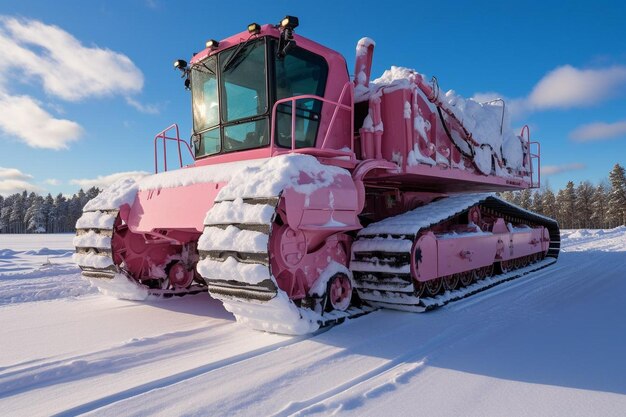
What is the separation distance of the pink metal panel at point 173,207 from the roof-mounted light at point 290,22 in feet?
6.31

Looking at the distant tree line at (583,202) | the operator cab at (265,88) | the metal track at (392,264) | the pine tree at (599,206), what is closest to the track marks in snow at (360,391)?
the metal track at (392,264)

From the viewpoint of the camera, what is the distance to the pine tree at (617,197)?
53281 mm

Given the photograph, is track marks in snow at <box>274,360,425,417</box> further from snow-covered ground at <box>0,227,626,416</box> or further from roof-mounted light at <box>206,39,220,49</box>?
roof-mounted light at <box>206,39,220,49</box>

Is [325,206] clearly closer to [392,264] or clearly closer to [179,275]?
[392,264]

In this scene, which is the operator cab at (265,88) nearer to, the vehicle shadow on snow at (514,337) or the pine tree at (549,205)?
the vehicle shadow on snow at (514,337)

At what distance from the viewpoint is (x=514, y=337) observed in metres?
3.89

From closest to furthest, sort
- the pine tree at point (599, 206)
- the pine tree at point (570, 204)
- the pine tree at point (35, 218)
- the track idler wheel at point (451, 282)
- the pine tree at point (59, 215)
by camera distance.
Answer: the track idler wheel at point (451, 282), the pine tree at point (599, 206), the pine tree at point (570, 204), the pine tree at point (35, 218), the pine tree at point (59, 215)

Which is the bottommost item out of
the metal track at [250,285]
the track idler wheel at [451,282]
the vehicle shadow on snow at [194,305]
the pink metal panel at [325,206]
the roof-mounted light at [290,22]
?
the vehicle shadow on snow at [194,305]

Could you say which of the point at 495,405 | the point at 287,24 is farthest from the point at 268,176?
the point at 495,405

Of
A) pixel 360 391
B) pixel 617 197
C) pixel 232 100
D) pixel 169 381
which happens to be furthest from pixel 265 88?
pixel 617 197

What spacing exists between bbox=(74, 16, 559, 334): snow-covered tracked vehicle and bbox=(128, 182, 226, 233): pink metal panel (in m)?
0.02

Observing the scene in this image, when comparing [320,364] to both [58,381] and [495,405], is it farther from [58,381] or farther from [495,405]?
[58,381]

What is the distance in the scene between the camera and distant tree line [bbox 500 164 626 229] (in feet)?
180

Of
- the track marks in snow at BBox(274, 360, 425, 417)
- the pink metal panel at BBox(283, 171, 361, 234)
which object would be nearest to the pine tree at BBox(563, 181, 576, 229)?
the pink metal panel at BBox(283, 171, 361, 234)
